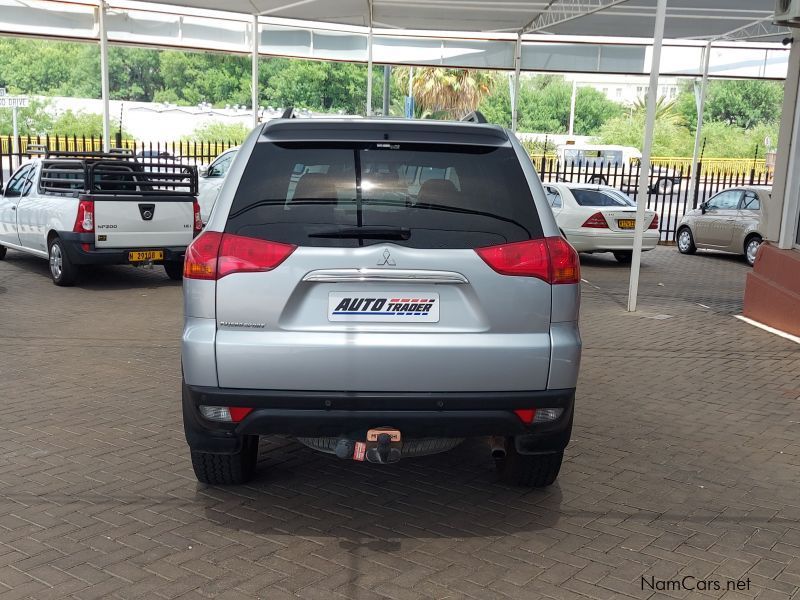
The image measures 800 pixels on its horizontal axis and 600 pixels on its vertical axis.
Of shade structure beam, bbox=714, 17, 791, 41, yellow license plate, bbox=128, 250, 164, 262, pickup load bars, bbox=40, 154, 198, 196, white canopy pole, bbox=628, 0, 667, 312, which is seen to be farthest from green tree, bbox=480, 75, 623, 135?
yellow license plate, bbox=128, 250, 164, 262

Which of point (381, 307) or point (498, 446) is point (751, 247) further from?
point (381, 307)

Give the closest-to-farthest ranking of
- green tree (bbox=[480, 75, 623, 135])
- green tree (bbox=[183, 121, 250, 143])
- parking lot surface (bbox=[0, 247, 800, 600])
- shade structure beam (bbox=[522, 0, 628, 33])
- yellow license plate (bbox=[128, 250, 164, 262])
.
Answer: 1. parking lot surface (bbox=[0, 247, 800, 600])
2. yellow license plate (bbox=[128, 250, 164, 262])
3. shade structure beam (bbox=[522, 0, 628, 33])
4. green tree (bbox=[183, 121, 250, 143])
5. green tree (bbox=[480, 75, 623, 135])

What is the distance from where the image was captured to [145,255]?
1185 centimetres

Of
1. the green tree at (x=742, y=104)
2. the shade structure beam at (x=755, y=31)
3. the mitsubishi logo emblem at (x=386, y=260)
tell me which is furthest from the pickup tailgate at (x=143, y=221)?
the green tree at (x=742, y=104)

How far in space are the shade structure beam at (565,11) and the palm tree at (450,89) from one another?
1124 inches

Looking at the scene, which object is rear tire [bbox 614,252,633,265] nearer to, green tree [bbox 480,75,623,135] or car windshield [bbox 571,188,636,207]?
car windshield [bbox 571,188,636,207]

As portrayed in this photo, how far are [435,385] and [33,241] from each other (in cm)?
1045

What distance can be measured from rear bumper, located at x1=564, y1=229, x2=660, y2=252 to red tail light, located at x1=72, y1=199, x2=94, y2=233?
8.51 meters

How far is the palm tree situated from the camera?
158 ft

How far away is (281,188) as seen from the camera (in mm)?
4039

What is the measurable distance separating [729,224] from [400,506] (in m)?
15.0

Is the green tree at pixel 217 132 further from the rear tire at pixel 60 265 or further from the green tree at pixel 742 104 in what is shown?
the rear tire at pixel 60 265

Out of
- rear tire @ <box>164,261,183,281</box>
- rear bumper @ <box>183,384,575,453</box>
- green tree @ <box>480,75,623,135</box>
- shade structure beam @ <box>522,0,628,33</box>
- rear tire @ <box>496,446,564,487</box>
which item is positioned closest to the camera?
rear bumper @ <box>183,384,575,453</box>

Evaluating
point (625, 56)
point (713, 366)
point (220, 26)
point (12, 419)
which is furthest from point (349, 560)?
point (625, 56)
